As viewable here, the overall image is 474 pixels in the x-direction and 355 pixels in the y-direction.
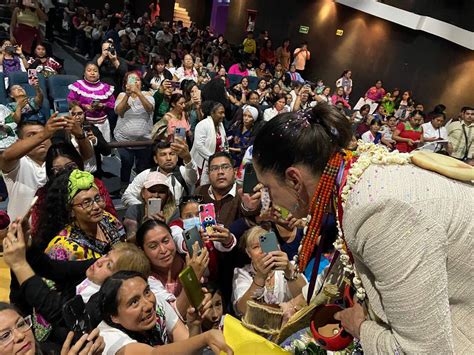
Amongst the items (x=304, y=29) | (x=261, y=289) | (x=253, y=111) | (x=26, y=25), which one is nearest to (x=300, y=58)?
(x=304, y=29)

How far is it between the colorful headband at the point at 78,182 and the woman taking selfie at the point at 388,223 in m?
1.62

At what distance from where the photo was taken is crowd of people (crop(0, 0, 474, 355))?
103 cm

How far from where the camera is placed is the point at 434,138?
7086mm

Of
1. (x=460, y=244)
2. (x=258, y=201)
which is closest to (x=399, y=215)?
(x=460, y=244)

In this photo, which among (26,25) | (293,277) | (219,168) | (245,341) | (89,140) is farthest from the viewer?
(26,25)

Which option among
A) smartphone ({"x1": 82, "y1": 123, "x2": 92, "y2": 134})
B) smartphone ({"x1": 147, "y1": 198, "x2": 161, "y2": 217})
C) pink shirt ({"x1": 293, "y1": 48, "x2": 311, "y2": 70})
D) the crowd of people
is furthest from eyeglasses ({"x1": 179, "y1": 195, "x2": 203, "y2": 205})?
pink shirt ({"x1": 293, "y1": 48, "x2": 311, "y2": 70})

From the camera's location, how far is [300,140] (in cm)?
122

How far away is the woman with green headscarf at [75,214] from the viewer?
2.52m

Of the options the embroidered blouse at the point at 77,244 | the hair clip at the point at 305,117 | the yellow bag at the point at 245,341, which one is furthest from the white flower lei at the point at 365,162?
the embroidered blouse at the point at 77,244

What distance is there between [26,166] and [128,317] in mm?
1615

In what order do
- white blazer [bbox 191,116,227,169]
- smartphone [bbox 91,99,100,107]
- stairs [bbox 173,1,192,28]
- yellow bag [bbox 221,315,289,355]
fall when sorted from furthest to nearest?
stairs [bbox 173,1,192,28] < smartphone [bbox 91,99,100,107] < white blazer [bbox 191,116,227,169] < yellow bag [bbox 221,315,289,355]

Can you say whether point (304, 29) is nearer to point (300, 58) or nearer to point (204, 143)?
point (300, 58)

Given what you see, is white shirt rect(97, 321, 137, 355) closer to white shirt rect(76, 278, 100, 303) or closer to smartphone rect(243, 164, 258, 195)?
white shirt rect(76, 278, 100, 303)

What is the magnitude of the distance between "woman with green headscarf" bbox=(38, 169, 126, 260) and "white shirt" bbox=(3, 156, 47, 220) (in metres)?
0.52
